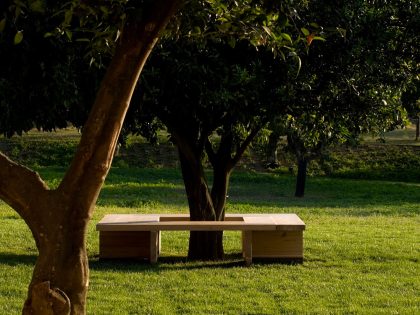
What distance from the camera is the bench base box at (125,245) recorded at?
39.1 feet

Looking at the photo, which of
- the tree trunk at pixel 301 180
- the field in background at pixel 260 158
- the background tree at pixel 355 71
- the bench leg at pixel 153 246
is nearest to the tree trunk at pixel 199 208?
the bench leg at pixel 153 246

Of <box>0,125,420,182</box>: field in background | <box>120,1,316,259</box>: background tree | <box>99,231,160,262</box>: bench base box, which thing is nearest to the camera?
<box>120,1,316,259</box>: background tree

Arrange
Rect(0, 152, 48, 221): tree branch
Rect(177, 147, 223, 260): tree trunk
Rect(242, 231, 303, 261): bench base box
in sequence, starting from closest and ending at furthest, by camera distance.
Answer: Rect(0, 152, 48, 221): tree branch, Rect(242, 231, 303, 261): bench base box, Rect(177, 147, 223, 260): tree trunk

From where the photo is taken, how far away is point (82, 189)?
5.18 m

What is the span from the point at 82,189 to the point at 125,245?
6.89m

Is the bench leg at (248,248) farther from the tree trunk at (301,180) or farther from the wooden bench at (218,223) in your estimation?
the tree trunk at (301,180)

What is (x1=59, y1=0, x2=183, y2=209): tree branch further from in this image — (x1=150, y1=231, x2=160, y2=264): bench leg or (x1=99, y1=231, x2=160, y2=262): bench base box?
(x1=99, y1=231, x2=160, y2=262): bench base box

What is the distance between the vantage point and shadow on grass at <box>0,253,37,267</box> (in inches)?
446

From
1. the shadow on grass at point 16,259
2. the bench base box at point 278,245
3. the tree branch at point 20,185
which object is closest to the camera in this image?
the tree branch at point 20,185

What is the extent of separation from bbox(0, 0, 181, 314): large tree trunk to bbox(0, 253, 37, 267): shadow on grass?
6.20 metres

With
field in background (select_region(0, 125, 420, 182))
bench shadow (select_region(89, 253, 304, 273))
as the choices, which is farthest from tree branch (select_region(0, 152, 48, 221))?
field in background (select_region(0, 125, 420, 182))

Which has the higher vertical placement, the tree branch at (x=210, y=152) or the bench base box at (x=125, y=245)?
the tree branch at (x=210, y=152)

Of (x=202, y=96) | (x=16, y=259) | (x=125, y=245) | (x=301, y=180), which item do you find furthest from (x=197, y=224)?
(x=301, y=180)

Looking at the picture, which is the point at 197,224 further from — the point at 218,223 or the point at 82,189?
the point at 82,189
